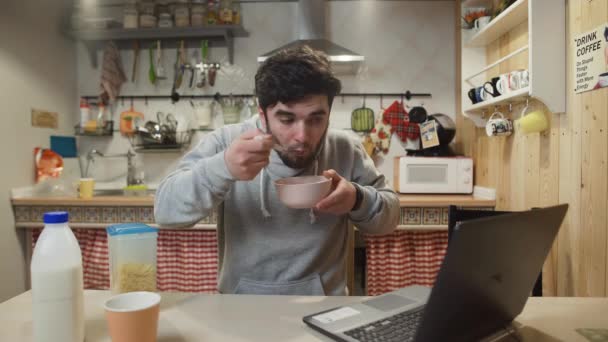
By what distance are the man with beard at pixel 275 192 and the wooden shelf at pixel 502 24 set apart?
3.62 ft

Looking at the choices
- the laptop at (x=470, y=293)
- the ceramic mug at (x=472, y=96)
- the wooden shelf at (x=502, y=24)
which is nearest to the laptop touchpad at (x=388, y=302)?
the laptop at (x=470, y=293)

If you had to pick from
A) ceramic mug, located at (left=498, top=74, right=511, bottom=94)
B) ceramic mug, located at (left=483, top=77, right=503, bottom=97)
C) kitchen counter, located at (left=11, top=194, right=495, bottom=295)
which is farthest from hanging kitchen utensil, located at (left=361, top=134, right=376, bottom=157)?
ceramic mug, located at (left=498, top=74, right=511, bottom=94)

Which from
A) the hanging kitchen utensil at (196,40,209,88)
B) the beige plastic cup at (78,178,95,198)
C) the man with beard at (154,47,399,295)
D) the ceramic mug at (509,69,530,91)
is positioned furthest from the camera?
the hanging kitchen utensil at (196,40,209,88)

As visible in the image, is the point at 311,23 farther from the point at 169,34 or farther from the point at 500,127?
the point at 500,127

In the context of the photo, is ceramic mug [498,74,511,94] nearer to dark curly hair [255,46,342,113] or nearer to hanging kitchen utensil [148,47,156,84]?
dark curly hair [255,46,342,113]

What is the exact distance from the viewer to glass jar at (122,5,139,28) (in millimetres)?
2961

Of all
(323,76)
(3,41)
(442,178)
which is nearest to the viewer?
(323,76)

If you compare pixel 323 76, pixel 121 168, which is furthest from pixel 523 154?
pixel 121 168

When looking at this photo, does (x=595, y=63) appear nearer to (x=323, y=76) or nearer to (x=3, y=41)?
(x=323, y=76)

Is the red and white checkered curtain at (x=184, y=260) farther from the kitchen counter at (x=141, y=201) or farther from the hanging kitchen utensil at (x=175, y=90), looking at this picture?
the hanging kitchen utensil at (x=175, y=90)

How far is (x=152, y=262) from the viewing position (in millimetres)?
902

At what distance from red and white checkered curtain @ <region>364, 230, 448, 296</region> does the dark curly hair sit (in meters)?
1.47

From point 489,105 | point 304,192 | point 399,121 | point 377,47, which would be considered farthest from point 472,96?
point 304,192

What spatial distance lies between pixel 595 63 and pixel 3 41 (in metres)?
3.07
